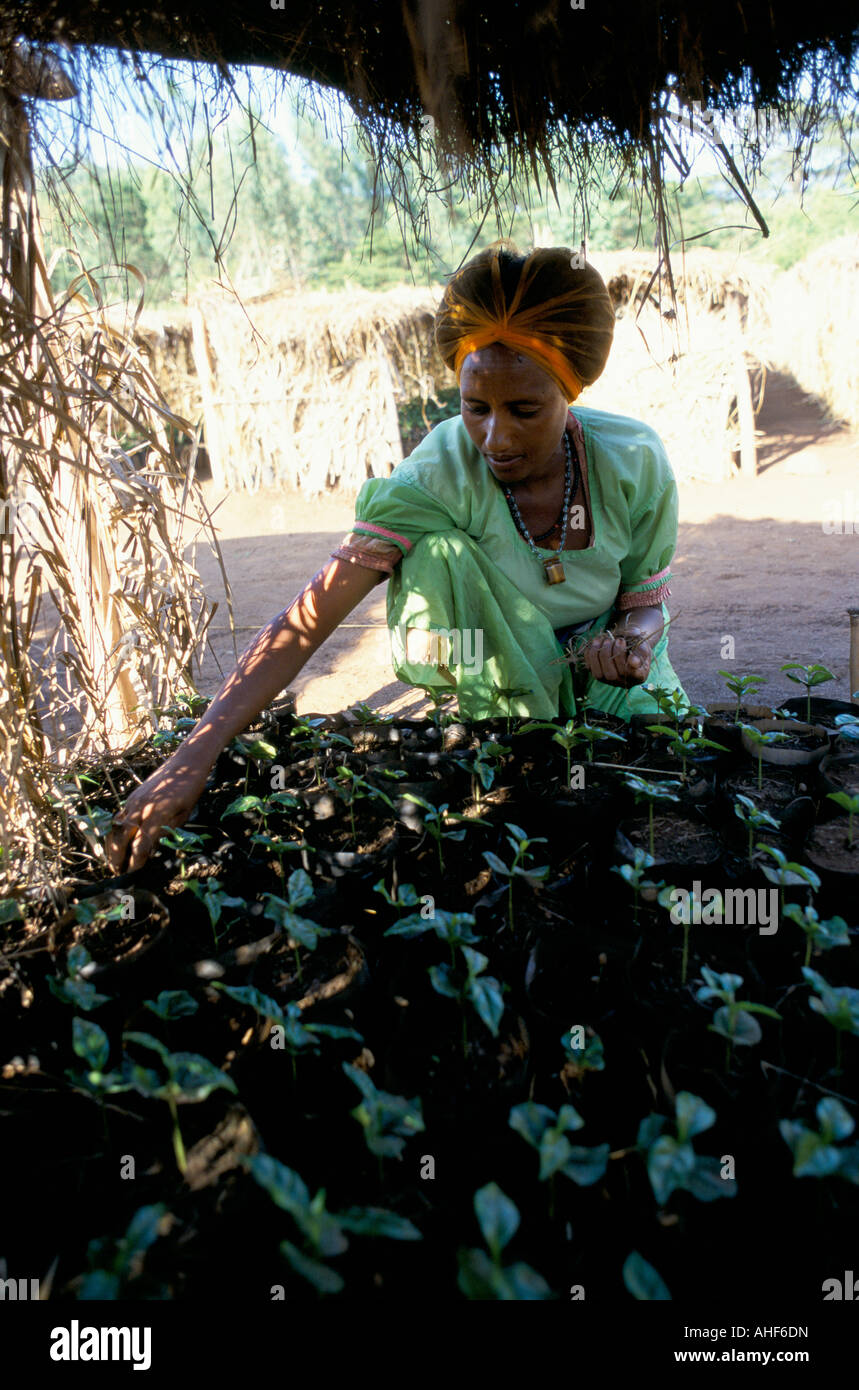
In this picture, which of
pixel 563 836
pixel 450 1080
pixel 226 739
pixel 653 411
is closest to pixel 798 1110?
pixel 450 1080

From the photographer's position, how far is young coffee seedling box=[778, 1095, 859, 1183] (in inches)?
27.1

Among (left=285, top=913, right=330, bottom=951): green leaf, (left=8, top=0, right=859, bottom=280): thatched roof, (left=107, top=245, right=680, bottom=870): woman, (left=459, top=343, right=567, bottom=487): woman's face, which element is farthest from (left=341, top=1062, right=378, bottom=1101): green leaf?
(left=459, top=343, right=567, bottom=487): woman's face

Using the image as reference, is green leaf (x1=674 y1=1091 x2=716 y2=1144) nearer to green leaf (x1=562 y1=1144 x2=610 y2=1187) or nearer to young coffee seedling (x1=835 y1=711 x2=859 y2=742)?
green leaf (x1=562 y1=1144 x2=610 y2=1187)

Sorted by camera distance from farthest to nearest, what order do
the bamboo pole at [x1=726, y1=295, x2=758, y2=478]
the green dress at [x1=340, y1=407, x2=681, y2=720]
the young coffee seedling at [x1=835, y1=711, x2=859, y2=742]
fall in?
the bamboo pole at [x1=726, y1=295, x2=758, y2=478], the green dress at [x1=340, y1=407, x2=681, y2=720], the young coffee seedling at [x1=835, y1=711, x2=859, y2=742]

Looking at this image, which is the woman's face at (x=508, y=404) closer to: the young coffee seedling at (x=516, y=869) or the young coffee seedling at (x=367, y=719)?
the young coffee seedling at (x=367, y=719)

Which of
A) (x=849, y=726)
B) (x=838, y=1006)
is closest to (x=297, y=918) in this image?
(x=838, y=1006)

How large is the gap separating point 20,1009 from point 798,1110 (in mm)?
877

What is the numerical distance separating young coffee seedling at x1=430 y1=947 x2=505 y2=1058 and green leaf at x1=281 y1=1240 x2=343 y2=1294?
276mm

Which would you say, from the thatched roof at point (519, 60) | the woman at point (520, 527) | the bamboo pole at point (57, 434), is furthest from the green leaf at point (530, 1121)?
the thatched roof at point (519, 60)

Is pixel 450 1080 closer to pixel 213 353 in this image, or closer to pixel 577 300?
pixel 577 300

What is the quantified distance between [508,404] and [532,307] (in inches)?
8.1

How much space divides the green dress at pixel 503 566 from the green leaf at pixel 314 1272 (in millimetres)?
1502

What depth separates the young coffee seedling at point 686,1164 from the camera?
70 cm

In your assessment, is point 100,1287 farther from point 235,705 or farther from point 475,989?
point 235,705
